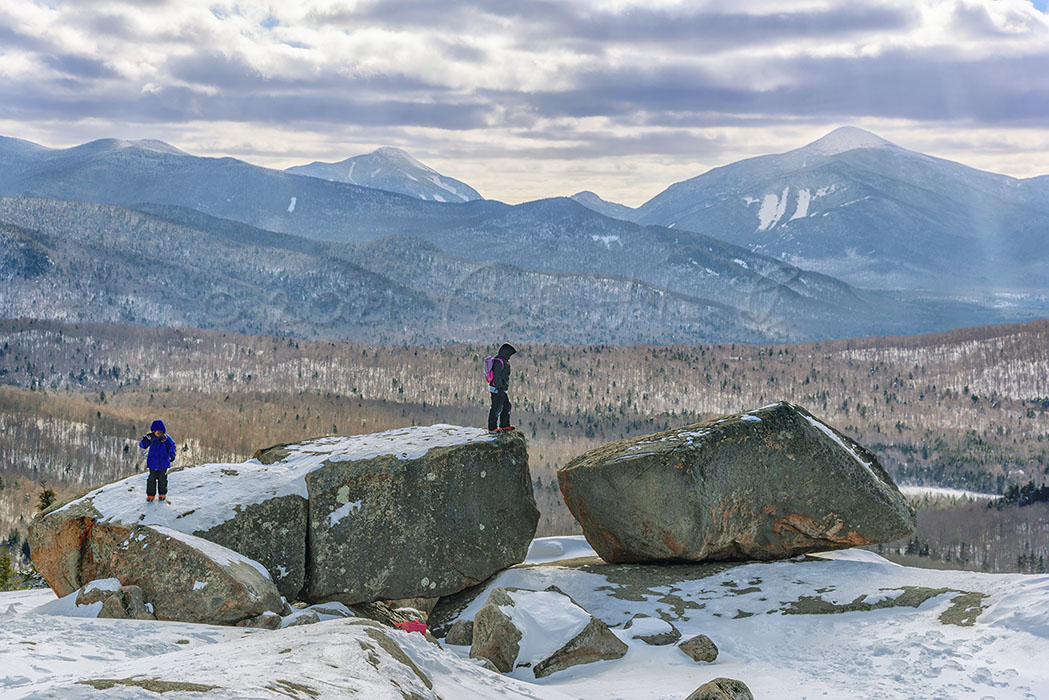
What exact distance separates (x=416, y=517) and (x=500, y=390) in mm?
5268

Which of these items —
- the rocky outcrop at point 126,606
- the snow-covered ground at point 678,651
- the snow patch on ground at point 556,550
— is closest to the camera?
the snow-covered ground at point 678,651

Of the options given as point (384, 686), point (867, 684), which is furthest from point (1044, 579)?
point (384, 686)

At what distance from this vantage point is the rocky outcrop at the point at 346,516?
2827 centimetres

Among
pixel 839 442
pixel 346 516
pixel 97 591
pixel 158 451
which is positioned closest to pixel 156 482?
pixel 158 451

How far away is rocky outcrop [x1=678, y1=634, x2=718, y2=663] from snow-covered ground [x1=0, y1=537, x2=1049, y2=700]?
256mm

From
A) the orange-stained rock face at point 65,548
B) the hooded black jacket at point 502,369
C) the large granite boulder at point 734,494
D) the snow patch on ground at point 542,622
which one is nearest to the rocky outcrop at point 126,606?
the orange-stained rock face at point 65,548

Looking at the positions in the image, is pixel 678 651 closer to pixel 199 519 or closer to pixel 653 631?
pixel 653 631

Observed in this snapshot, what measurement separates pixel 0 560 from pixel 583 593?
4112cm

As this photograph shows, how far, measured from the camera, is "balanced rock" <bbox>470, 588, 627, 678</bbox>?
82.4 ft

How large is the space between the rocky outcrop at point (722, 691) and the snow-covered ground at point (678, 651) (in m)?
3.50

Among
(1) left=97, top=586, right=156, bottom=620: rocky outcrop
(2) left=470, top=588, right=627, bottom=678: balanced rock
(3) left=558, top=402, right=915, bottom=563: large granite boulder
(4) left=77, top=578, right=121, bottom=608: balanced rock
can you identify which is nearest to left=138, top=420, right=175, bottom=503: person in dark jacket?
(4) left=77, top=578, right=121, bottom=608: balanced rock

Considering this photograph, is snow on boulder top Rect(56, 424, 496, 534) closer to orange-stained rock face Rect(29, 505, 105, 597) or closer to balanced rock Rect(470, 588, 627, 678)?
orange-stained rock face Rect(29, 505, 105, 597)

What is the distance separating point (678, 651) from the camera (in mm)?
25344

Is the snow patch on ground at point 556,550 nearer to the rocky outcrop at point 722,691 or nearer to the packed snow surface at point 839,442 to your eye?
the packed snow surface at point 839,442
